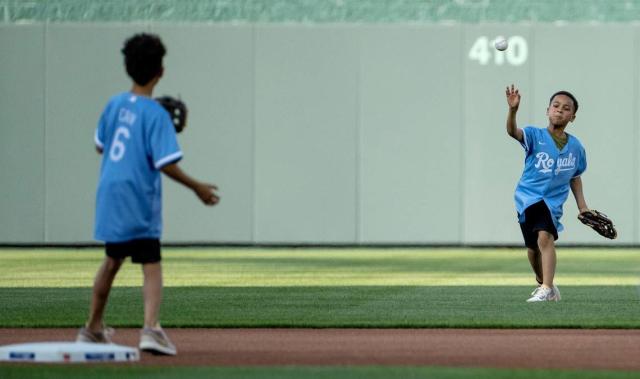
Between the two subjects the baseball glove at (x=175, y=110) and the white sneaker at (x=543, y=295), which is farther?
the white sneaker at (x=543, y=295)

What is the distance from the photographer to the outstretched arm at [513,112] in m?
13.0

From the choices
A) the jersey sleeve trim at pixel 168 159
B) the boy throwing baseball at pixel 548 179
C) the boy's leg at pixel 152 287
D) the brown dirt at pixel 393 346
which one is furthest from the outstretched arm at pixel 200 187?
the boy throwing baseball at pixel 548 179

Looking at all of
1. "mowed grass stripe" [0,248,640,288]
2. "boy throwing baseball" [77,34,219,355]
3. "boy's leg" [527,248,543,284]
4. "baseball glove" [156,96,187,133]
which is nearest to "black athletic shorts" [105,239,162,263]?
"boy throwing baseball" [77,34,219,355]

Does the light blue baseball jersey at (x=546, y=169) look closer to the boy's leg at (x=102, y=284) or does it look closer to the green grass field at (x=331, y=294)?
the green grass field at (x=331, y=294)

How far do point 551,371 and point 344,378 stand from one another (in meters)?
1.22

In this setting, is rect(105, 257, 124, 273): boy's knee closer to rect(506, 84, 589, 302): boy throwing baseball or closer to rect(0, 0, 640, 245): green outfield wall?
rect(506, 84, 589, 302): boy throwing baseball

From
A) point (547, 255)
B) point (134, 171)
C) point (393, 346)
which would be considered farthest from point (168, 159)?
point (547, 255)

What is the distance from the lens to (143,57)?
364 inches

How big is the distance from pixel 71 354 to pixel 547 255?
631 cm

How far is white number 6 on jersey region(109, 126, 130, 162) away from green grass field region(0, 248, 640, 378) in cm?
130

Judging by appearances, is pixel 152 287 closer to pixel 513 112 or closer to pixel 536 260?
pixel 513 112

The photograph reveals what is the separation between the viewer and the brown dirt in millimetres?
9172

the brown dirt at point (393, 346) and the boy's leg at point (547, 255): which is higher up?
the boy's leg at point (547, 255)

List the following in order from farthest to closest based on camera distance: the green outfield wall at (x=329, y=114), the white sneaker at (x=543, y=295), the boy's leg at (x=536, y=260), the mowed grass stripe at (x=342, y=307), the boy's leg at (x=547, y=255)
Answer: the green outfield wall at (x=329, y=114) < the boy's leg at (x=536, y=260) < the white sneaker at (x=543, y=295) < the boy's leg at (x=547, y=255) < the mowed grass stripe at (x=342, y=307)
